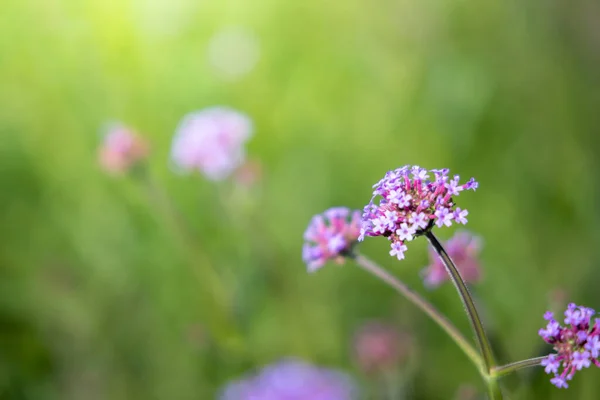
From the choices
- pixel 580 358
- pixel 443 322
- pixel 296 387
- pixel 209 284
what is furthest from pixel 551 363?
pixel 209 284

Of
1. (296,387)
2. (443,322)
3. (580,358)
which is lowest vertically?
(580,358)

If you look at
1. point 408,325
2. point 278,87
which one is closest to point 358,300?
point 408,325

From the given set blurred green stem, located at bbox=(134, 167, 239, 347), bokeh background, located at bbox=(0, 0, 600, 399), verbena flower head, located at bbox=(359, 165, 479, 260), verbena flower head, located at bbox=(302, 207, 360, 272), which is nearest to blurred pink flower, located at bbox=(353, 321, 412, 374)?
bokeh background, located at bbox=(0, 0, 600, 399)

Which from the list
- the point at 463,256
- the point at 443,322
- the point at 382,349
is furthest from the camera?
the point at 382,349

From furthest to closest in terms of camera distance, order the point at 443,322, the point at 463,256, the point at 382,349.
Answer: the point at 382,349, the point at 463,256, the point at 443,322

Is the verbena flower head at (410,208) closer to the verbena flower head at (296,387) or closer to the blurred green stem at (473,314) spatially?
the blurred green stem at (473,314)

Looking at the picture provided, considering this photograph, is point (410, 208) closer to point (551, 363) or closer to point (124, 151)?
point (551, 363)

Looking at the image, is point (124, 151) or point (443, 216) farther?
A: point (124, 151)
